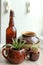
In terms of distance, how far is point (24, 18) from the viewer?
65.9 inches

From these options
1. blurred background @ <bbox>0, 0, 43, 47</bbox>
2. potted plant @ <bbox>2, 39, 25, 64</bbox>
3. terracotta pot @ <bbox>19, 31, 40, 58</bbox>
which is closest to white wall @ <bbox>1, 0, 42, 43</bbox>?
blurred background @ <bbox>0, 0, 43, 47</bbox>

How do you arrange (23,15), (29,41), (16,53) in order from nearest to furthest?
(16,53), (29,41), (23,15)

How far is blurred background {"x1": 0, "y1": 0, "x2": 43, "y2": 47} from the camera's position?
5.13 feet

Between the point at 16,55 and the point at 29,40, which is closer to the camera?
the point at 16,55

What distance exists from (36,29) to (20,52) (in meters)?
0.66

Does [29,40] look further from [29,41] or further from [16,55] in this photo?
[16,55]

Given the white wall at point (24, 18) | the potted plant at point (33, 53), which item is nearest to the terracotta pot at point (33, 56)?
the potted plant at point (33, 53)

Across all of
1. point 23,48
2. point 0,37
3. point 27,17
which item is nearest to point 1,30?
point 0,37

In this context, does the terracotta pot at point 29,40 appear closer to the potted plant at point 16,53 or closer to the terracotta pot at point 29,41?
the terracotta pot at point 29,41

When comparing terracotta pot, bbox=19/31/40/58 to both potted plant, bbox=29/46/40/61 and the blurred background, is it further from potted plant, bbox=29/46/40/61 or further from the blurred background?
the blurred background

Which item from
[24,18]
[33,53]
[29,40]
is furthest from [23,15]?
[33,53]

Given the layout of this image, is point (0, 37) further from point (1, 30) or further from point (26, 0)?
point (26, 0)

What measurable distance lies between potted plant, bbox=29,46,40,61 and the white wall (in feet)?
1.43

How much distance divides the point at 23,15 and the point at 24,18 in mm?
31
